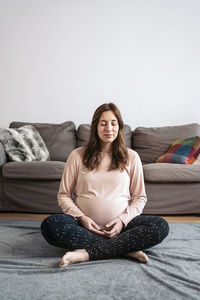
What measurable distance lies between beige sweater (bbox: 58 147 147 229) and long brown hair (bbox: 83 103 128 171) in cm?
3

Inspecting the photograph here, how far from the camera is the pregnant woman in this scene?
1.41 m

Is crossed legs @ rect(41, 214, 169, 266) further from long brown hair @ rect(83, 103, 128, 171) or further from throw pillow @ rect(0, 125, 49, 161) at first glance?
throw pillow @ rect(0, 125, 49, 161)

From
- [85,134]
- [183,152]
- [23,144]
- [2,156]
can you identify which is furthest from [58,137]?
[183,152]

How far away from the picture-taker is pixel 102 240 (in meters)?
1.45

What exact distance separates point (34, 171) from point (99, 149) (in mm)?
979

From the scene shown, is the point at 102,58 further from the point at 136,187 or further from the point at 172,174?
the point at 136,187

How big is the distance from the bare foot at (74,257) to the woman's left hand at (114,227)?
0.15m

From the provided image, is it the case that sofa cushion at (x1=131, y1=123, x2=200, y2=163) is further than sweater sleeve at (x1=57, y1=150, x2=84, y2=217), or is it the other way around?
sofa cushion at (x1=131, y1=123, x2=200, y2=163)

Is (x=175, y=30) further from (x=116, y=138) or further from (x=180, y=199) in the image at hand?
(x=116, y=138)

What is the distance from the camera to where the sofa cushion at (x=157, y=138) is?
3133mm

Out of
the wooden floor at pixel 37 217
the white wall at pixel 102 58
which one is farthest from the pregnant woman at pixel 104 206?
the white wall at pixel 102 58

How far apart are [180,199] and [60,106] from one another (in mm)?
1848

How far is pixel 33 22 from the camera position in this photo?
356 cm

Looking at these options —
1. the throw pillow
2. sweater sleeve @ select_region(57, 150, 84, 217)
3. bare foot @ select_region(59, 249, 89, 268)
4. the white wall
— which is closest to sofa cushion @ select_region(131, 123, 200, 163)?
the white wall
